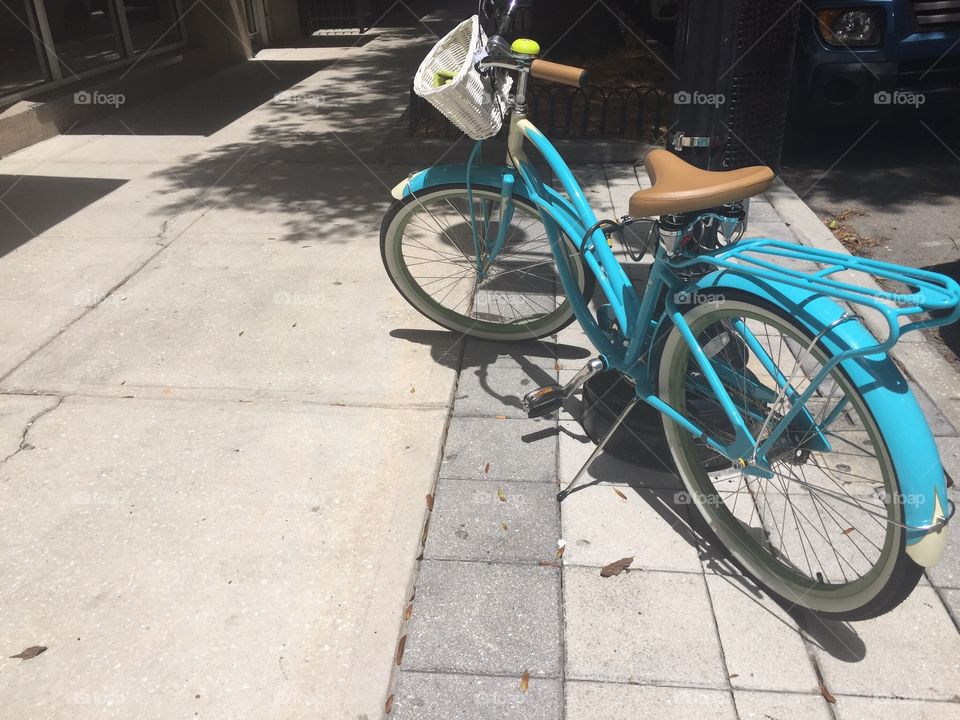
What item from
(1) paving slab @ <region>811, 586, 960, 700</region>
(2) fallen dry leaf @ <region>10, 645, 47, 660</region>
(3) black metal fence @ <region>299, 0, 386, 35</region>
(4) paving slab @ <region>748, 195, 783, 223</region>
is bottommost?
(1) paving slab @ <region>811, 586, 960, 700</region>

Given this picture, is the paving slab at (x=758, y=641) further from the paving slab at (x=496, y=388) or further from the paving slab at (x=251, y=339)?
the paving slab at (x=251, y=339)

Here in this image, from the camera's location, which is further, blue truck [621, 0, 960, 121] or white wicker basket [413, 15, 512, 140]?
blue truck [621, 0, 960, 121]

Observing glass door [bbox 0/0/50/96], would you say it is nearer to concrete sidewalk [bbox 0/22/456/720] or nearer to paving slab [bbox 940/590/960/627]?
concrete sidewalk [bbox 0/22/456/720]

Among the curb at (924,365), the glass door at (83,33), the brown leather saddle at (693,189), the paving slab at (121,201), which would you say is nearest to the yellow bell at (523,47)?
the brown leather saddle at (693,189)

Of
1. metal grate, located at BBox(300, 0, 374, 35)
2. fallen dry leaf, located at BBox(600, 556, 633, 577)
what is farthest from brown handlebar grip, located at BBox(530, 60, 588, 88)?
metal grate, located at BBox(300, 0, 374, 35)

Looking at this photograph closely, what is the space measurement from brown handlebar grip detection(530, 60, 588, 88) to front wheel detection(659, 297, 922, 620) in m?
1.09

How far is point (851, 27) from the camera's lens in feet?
20.8

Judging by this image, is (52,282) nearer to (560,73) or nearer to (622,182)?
(560,73)

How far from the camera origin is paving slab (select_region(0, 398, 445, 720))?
2438mm

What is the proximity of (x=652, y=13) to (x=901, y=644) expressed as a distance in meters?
8.38

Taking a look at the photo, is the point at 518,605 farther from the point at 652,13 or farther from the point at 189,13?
the point at 189,13

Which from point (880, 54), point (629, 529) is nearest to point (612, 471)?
point (629, 529)

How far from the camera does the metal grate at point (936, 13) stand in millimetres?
6262

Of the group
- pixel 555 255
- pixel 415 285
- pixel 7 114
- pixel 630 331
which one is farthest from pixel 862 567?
pixel 7 114
